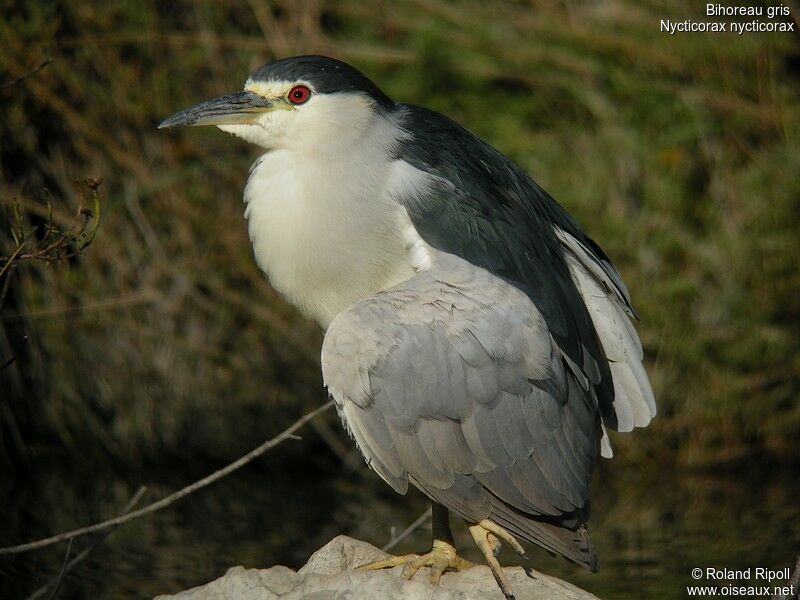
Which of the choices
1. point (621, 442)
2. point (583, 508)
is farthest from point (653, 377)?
point (583, 508)

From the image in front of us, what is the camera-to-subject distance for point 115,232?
250 inches

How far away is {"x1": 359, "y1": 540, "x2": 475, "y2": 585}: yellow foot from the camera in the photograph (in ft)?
11.6

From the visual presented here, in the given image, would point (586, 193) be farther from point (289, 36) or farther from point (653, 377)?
point (289, 36)

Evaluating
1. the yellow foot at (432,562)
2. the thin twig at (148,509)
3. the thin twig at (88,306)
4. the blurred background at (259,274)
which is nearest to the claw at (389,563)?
the yellow foot at (432,562)

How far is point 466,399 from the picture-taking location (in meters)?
3.52

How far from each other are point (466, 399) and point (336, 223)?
2.29 ft

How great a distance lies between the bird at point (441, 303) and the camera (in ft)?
11.4

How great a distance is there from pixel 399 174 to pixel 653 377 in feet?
10.2

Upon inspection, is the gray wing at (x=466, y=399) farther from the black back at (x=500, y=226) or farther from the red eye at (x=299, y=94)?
the red eye at (x=299, y=94)

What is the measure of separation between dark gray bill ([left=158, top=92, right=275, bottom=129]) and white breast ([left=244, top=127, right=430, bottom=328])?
6.7 inches

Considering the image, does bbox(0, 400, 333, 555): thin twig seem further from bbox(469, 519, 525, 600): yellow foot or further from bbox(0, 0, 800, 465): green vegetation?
bbox(0, 0, 800, 465): green vegetation

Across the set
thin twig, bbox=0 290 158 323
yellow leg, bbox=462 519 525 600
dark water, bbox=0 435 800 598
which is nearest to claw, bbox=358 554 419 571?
yellow leg, bbox=462 519 525 600

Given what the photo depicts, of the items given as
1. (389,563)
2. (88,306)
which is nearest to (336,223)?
(389,563)

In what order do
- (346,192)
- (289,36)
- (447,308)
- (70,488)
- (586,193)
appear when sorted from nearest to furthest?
(447,308) → (346,192) → (70,488) → (586,193) → (289,36)
